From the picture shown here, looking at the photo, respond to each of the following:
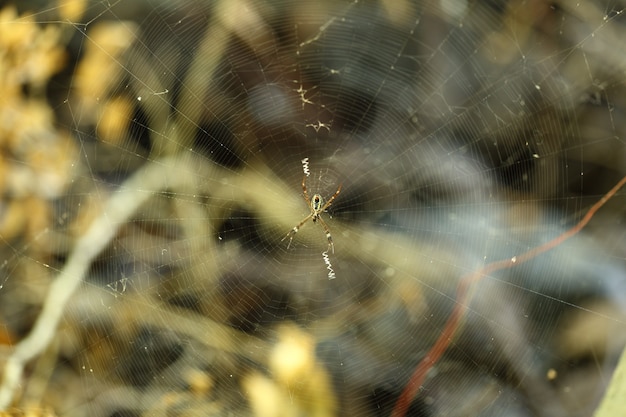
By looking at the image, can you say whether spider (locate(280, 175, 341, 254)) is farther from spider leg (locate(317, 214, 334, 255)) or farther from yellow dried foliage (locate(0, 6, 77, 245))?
yellow dried foliage (locate(0, 6, 77, 245))

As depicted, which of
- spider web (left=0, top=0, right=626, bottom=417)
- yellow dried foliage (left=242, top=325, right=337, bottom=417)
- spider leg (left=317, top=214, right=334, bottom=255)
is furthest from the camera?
spider leg (left=317, top=214, right=334, bottom=255)

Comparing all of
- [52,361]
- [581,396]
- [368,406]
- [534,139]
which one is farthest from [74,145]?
[581,396]

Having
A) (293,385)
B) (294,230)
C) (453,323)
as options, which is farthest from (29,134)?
(453,323)

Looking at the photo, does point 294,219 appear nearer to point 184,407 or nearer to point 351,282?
point 351,282

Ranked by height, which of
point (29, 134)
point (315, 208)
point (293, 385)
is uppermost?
point (315, 208)

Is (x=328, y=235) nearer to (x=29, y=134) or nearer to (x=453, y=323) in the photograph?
(x=453, y=323)

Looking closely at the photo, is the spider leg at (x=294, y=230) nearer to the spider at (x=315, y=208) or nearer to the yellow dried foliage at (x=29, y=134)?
the spider at (x=315, y=208)

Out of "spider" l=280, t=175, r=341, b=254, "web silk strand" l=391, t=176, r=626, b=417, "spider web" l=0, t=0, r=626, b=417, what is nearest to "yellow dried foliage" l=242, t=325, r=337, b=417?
"spider web" l=0, t=0, r=626, b=417

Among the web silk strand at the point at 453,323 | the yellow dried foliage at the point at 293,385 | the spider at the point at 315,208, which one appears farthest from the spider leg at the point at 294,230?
the web silk strand at the point at 453,323
